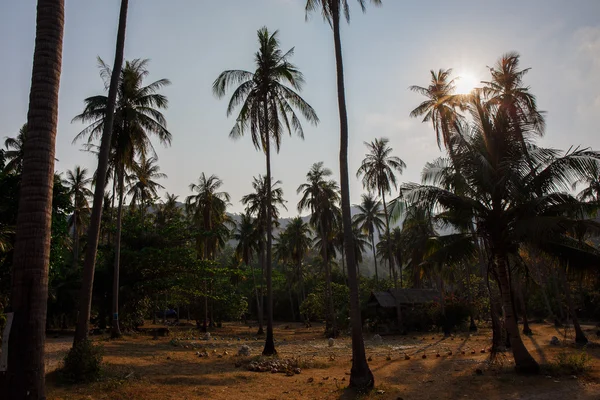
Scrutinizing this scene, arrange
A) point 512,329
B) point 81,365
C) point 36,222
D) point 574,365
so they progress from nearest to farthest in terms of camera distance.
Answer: point 36,222, point 81,365, point 574,365, point 512,329

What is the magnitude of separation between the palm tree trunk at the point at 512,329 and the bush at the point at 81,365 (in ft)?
37.1

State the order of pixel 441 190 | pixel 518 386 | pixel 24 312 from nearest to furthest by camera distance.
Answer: pixel 24 312
pixel 518 386
pixel 441 190

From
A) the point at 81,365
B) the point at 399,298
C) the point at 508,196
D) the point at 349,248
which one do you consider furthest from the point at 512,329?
the point at 399,298

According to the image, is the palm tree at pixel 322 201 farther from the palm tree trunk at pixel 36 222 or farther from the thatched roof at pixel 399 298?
the palm tree trunk at pixel 36 222

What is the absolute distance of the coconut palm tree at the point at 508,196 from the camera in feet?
37.3

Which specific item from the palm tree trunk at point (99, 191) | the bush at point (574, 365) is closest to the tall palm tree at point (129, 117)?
the palm tree trunk at point (99, 191)

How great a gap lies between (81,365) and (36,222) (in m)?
5.61

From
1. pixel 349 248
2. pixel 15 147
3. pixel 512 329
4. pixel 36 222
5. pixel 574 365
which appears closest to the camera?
pixel 36 222

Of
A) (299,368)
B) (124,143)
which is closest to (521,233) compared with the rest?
(299,368)

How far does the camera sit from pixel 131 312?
1040 inches

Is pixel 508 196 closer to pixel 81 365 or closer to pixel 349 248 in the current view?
pixel 349 248

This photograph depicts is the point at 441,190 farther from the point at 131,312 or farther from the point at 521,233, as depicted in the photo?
the point at 131,312

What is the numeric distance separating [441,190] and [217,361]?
10.3 m

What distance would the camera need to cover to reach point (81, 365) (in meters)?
9.48
